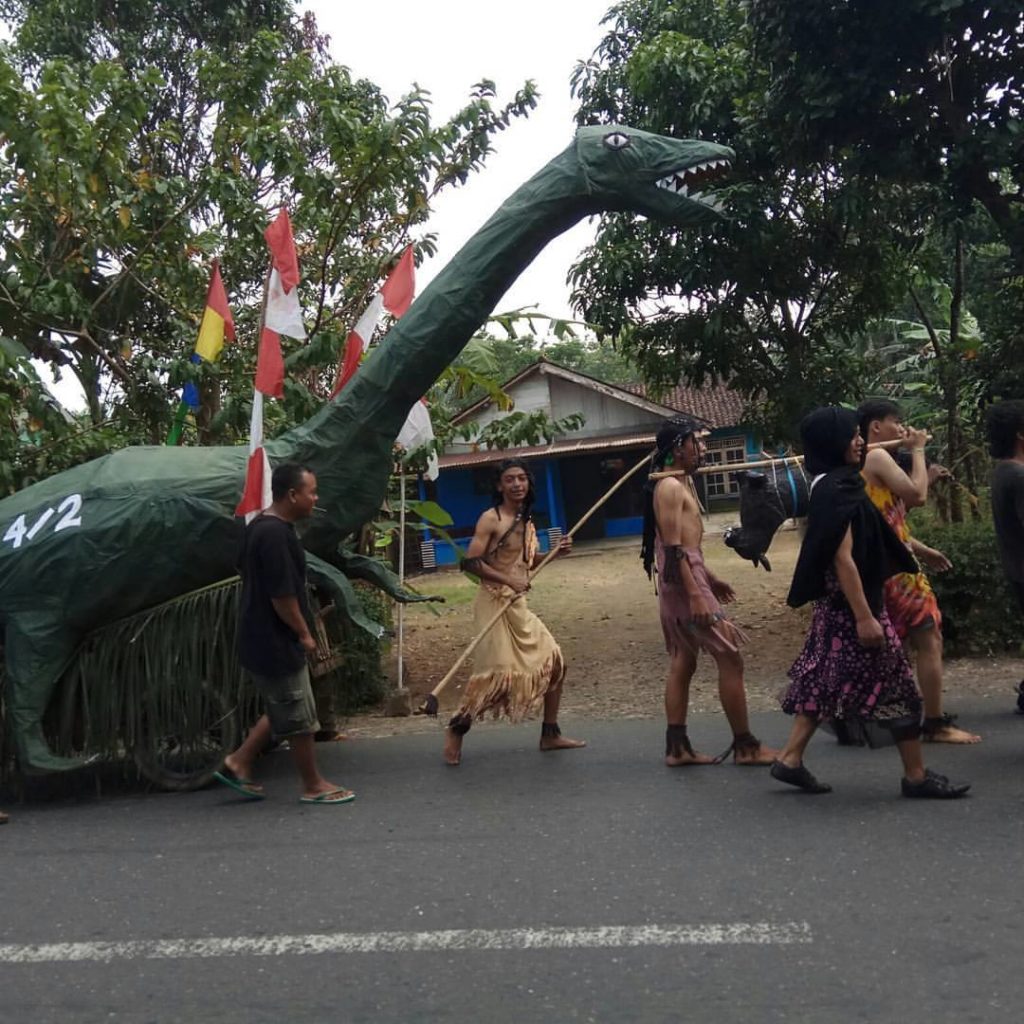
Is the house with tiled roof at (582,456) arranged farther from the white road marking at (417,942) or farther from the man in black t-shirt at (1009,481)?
the white road marking at (417,942)

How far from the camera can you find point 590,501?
2455 cm

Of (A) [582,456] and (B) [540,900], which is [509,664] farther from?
(A) [582,456]

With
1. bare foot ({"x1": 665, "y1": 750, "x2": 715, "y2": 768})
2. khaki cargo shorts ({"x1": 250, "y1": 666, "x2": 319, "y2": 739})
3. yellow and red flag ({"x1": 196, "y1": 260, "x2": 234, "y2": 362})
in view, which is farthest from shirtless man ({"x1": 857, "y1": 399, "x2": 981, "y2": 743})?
yellow and red flag ({"x1": 196, "y1": 260, "x2": 234, "y2": 362})

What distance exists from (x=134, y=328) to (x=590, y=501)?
53.8ft

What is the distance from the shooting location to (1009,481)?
4.82 m

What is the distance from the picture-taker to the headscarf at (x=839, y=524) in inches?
166

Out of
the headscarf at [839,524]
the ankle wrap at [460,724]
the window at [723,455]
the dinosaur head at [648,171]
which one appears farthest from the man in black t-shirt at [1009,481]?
the window at [723,455]

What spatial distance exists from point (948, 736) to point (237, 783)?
3255mm

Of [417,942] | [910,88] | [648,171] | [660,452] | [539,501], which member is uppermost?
[910,88]

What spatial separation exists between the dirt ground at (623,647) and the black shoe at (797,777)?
4.82 feet

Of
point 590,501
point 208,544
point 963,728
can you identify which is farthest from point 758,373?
point 590,501

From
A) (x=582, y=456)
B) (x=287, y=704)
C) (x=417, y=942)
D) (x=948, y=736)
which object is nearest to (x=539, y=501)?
(x=582, y=456)

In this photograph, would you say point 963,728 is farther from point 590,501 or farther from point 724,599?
point 590,501

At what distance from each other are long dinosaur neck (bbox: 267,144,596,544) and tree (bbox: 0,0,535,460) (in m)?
1.69
